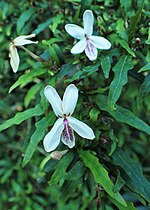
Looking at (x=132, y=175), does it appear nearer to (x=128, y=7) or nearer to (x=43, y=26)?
(x=128, y=7)

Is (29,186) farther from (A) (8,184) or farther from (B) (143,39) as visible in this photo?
(B) (143,39)

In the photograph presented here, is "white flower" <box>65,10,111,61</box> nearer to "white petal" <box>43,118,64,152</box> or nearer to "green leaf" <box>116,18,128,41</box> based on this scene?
"green leaf" <box>116,18,128,41</box>

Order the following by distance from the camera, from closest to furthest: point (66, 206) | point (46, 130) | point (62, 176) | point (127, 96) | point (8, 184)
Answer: point (62, 176) < point (46, 130) < point (127, 96) < point (66, 206) < point (8, 184)

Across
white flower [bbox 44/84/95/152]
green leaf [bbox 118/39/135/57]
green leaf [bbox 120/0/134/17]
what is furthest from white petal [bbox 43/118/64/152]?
green leaf [bbox 120/0/134/17]

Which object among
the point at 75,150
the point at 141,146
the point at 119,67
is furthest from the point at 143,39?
the point at 141,146

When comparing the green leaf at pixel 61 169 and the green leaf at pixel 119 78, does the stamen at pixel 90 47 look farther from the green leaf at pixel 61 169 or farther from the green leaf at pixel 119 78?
the green leaf at pixel 61 169

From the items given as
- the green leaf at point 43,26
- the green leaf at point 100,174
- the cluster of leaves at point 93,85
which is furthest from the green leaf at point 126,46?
the green leaf at point 43,26
